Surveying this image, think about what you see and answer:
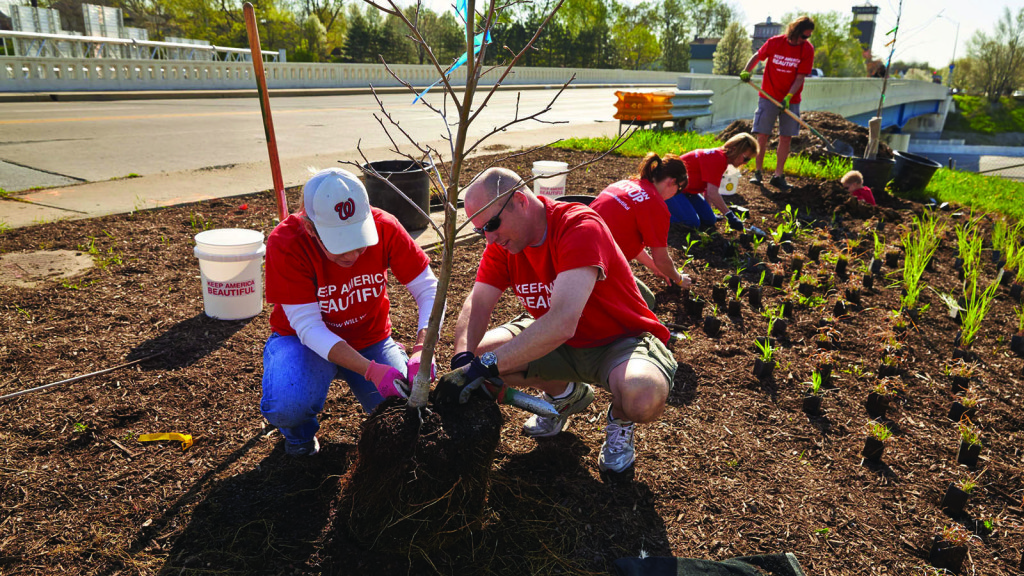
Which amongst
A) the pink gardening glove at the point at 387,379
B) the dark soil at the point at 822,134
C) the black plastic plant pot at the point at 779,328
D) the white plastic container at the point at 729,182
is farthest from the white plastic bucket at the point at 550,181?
the dark soil at the point at 822,134

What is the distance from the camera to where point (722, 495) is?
7.88ft

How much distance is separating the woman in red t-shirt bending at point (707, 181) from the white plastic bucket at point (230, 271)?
11.9 feet

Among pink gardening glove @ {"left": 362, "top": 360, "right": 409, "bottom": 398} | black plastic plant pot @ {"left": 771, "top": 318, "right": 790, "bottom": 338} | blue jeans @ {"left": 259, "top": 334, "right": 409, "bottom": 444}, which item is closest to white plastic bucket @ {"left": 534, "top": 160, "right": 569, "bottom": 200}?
black plastic plant pot @ {"left": 771, "top": 318, "right": 790, "bottom": 338}

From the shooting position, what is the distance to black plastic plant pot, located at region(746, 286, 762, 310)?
419 cm

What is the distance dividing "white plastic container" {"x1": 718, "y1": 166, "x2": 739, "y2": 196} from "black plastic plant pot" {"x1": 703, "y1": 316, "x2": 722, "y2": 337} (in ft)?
10.7

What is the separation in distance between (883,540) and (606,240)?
1.55m

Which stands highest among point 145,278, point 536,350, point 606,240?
point 606,240

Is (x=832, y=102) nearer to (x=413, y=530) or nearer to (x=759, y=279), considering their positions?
(x=759, y=279)

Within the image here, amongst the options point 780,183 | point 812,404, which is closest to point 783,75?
point 780,183

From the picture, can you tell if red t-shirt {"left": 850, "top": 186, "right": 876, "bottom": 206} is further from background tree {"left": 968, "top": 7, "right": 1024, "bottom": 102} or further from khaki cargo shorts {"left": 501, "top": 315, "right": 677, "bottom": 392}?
background tree {"left": 968, "top": 7, "right": 1024, "bottom": 102}

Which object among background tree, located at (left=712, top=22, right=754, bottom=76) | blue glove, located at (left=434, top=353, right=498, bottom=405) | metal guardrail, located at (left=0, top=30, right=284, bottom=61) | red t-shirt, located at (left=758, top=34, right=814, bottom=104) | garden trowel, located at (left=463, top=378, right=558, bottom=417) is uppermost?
Result: background tree, located at (left=712, top=22, right=754, bottom=76)

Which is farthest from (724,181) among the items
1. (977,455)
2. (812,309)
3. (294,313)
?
(294,313)

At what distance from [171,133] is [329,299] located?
951cm

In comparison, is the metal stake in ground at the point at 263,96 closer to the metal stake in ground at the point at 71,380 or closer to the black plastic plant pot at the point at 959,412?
the metal stake in ground at the point at 71,380
